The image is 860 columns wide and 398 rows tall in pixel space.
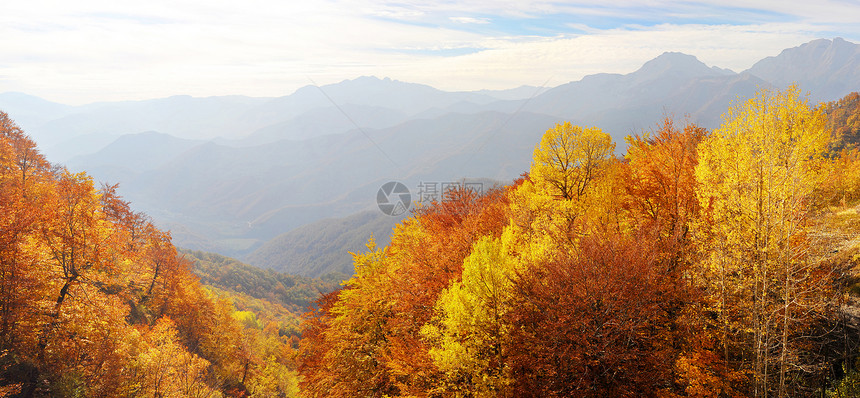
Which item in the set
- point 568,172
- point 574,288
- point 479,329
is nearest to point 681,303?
point 574,288

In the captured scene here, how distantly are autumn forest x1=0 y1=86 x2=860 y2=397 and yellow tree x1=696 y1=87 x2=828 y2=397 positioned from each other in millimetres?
105

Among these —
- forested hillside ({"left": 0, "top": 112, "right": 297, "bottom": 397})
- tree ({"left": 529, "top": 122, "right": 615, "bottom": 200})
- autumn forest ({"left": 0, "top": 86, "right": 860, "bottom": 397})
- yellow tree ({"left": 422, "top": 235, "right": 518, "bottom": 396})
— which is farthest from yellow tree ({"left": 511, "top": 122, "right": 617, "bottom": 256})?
forested hillside ({"left": 0, "top": 112, "right": 297, "bottom": 397})

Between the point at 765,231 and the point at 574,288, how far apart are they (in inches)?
278

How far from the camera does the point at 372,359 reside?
909 inches

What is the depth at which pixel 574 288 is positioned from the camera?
1598cm

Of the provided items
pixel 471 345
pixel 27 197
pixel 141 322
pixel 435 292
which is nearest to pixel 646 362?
pixel 471 345

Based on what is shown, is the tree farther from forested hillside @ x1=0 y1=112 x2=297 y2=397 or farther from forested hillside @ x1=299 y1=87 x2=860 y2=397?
forested hillside @ x1=0 y1=112 x2=297 y2=397

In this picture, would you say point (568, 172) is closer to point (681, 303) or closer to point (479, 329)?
point (681, 303)

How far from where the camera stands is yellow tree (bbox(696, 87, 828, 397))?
14.1 metres

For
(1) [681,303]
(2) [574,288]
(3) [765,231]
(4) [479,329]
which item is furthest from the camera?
(1) [681,303]

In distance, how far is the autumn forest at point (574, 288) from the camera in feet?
49.5

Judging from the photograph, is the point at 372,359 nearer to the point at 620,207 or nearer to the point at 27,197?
the point at 620,207

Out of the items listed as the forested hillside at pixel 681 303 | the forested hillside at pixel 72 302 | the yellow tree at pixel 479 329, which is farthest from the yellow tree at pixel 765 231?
the forested hillside at pixel 72 302

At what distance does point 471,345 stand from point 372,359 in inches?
338
